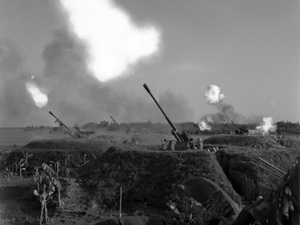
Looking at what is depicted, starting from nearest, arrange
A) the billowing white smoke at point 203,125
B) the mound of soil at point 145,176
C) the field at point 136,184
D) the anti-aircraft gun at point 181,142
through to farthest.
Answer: the field at point 136,184 → the mound of soil at point 145,176 → the anti-aircraft gun at point 181,142 → the billowing white smoke at point 203,125

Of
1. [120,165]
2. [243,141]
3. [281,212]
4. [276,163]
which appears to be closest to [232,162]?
[276,163]

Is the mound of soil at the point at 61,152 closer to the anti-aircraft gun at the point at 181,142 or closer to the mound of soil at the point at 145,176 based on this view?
the mound of soil at the point at 145,176

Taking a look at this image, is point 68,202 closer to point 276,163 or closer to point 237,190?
point 237,190

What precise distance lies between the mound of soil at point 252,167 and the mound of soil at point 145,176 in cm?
135

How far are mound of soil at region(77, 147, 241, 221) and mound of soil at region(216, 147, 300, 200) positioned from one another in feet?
4.44

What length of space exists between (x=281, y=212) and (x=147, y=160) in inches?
814

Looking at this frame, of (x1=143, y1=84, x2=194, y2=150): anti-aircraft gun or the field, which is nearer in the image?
the field

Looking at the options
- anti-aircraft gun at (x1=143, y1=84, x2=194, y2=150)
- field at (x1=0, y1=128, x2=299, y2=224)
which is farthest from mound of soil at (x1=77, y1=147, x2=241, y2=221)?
Answer: anti-aircraft gun at (x1=143, y1=84, x2=194, y2=150)

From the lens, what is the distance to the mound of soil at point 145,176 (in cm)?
2328

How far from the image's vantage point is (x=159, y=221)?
8.58 meters

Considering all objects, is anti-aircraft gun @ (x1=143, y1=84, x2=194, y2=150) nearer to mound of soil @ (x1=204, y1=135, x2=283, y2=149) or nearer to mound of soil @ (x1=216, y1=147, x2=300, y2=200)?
mound of soil @ (x1=216, y1=147, x2=300, y2=200)

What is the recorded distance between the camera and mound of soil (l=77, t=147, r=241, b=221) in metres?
23.3

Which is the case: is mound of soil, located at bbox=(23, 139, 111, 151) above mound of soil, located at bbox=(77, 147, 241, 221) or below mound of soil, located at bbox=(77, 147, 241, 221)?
above

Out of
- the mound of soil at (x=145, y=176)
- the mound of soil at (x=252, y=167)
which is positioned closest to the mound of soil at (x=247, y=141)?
the mound of soil at (x=252, y=167)
